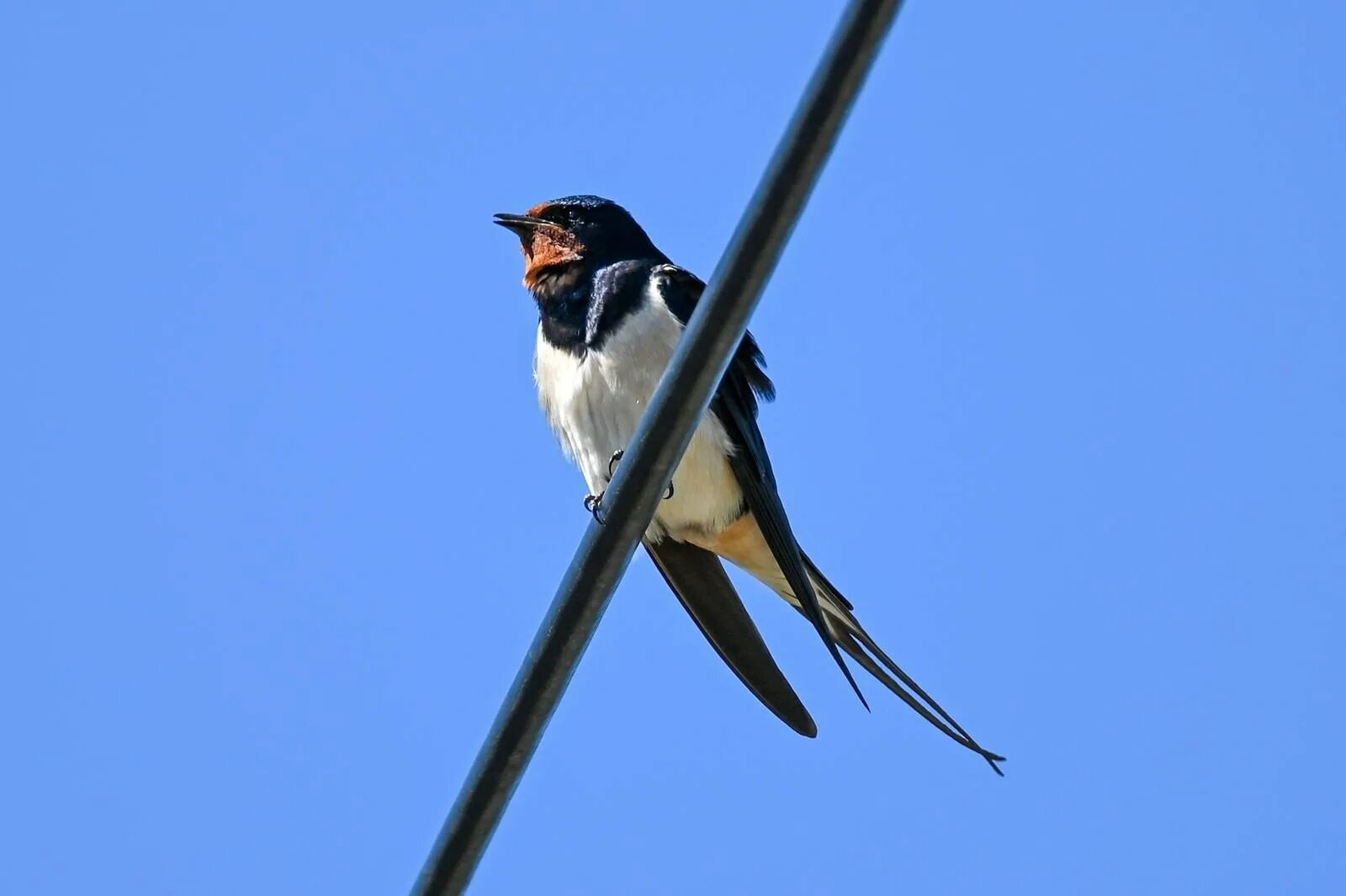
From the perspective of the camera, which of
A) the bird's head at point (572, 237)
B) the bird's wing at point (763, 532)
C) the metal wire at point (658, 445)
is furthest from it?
the bird's head at point (572, 237)

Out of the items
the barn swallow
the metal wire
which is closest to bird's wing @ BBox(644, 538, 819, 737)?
the barn swallow

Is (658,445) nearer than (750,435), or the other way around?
(658,445)

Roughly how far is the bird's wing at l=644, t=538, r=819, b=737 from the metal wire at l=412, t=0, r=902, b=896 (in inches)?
44.2

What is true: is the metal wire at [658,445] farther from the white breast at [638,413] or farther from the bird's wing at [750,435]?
the white breast at [638,413]

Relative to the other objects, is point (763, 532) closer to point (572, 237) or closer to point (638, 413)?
point (638, 413)

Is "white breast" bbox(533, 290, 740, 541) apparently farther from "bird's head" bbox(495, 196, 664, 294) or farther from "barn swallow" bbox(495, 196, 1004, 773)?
"bird's head" bbox(495, 196, 664, 294)

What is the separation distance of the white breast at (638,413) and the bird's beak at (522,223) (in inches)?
22.1

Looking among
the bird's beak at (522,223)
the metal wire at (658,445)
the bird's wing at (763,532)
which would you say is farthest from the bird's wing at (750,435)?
the metal wire at (658,445)

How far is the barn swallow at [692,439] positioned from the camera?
3148mm

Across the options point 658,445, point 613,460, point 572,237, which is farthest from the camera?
point 572,237

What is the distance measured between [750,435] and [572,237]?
75cm

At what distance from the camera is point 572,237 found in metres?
3.74

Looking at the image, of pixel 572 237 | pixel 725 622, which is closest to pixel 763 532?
pixel 725 622

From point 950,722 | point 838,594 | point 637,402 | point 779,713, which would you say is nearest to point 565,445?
point 637,402
